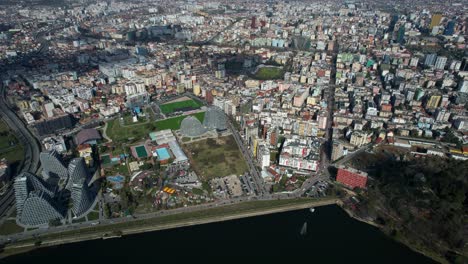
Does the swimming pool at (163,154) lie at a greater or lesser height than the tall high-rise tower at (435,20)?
lesser

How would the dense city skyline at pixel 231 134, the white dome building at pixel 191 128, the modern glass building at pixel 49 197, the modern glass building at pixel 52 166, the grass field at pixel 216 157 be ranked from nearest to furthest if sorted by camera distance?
the modern glass building at pixel 49 197 → the dense city skyline at pixel 231 134 → the modern glass building at pixel 52 166 → the grass field at pixel 216 157 → the white dome building at pixel 191 128

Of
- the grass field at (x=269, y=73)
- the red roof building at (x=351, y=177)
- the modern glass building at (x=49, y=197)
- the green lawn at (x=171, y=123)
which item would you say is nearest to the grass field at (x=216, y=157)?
the green lawn at (x=171, y=123)

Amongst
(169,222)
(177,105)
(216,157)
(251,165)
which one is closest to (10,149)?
(177,105)

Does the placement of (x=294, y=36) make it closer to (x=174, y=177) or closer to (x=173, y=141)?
(x=173, y=141)

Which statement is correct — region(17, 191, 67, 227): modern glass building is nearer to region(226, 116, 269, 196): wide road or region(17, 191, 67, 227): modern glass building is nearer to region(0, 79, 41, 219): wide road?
region(0, 79, 41, 219): wide road

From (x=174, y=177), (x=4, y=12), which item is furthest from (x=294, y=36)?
(x=4, y=12)

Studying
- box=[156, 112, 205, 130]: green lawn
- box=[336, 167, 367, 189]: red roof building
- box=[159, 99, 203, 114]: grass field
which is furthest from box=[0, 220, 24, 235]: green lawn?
box=[336, 167, 367, 189]: red roof building

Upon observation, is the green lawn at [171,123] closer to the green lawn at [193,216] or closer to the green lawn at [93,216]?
the green lawn at [93,216]
